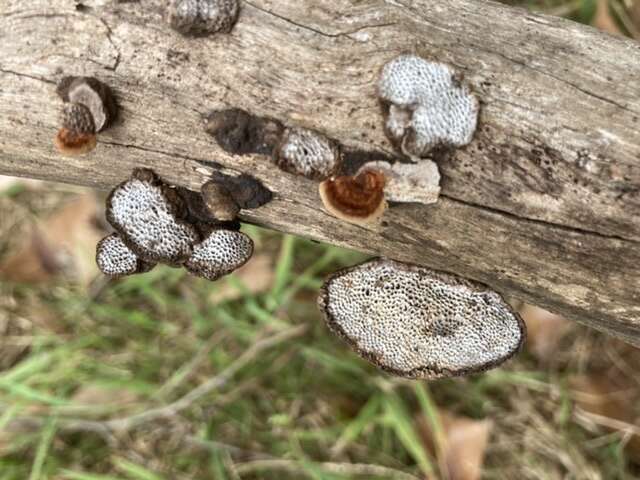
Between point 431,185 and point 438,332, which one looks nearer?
point 431,185

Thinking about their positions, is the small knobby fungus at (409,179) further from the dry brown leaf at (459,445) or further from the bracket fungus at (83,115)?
the dry brown leaf at (459,445)

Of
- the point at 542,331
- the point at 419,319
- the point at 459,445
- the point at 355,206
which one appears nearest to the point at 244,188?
the point at 355,206

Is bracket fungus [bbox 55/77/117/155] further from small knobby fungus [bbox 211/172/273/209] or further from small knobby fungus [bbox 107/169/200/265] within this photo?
small knobby fungus [bbox 211/172/273/209]

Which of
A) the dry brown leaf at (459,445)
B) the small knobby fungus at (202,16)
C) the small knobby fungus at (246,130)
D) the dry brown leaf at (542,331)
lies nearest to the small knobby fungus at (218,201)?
the small knobby fungus at (246,130)

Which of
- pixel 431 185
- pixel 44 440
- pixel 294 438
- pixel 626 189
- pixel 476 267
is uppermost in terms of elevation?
pixel 626 189

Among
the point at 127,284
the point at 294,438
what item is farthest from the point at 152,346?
the point at 294,438

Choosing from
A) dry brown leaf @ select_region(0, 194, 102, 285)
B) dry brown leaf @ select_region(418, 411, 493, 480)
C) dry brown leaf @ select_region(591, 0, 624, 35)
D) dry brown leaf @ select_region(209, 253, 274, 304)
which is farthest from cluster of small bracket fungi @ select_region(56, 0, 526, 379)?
dry brown leaf @ select_region(591, 0, 624, 35)

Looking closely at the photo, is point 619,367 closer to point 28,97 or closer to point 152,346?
point 152,346
